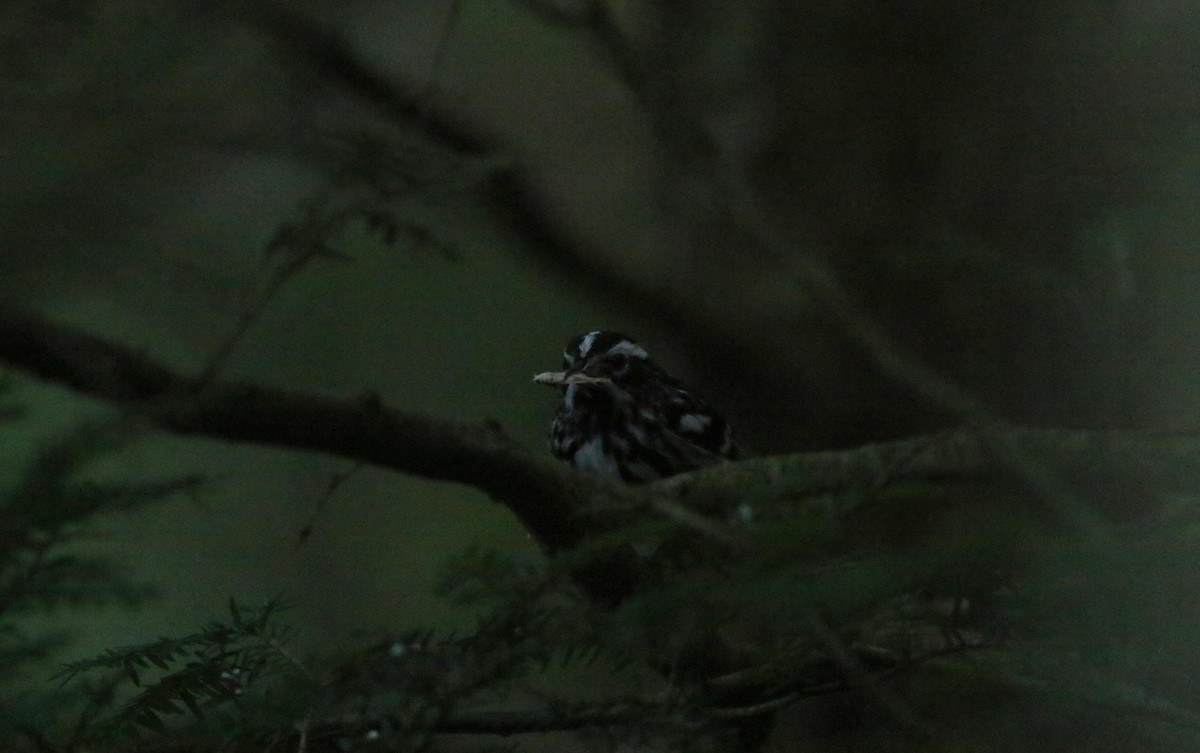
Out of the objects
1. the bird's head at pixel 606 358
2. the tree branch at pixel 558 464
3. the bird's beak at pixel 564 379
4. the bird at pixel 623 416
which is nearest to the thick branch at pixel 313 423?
the tree branch at pixel 558 464

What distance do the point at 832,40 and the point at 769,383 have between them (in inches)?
52.6

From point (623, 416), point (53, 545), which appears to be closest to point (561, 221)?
point (623, 416)

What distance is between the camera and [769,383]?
5.54 metres

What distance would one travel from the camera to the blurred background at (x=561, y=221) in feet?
6.91

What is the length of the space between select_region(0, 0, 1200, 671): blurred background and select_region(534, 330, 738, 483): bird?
1.59 feet

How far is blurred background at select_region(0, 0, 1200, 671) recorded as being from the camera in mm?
2105

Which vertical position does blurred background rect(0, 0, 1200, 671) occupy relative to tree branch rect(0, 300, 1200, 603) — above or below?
above

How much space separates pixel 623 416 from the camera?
3.94 m

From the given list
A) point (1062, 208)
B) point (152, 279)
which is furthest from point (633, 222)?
point (152, 279)

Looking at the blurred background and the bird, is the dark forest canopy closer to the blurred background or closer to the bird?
the blurred background

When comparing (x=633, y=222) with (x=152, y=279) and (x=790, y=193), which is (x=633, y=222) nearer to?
(x=790, y=193)

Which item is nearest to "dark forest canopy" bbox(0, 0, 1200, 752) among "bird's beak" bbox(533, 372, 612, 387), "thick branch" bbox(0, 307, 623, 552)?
"thick branch" bbox(0, 307, 623, 552)

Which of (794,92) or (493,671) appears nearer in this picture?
(493,671)

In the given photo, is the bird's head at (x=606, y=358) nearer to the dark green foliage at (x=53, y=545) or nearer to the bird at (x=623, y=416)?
the bird at (x=623, y=416)
